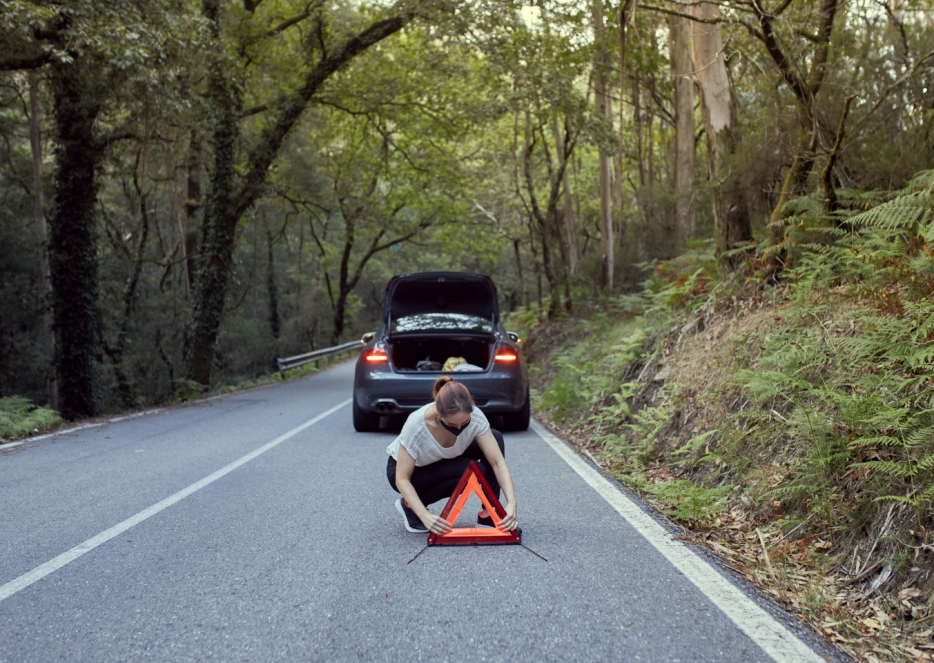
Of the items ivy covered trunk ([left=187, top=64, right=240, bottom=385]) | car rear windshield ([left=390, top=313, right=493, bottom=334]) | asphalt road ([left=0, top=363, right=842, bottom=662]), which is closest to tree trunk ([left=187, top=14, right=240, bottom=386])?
ivy covered trunk ([left=187, top=64, right=240, bottom=385])

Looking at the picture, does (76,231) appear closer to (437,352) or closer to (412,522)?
(437,352)

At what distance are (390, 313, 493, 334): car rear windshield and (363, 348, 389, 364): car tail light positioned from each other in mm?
408

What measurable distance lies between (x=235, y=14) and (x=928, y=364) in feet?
60.2

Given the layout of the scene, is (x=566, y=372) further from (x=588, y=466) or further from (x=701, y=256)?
(x=588, y=466)

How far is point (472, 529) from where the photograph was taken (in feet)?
16.4

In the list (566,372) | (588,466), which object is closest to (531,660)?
(588,466)

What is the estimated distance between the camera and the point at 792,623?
3617mm

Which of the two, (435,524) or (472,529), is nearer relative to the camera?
(435,524)

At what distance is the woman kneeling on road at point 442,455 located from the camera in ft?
15.1

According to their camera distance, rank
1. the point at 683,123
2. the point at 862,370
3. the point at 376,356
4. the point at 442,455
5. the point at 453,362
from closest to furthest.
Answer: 1. the point at 442,455
2. the point at 862,370
3. the point at 376,356
4. the point at 453,362
5. the point at 683,123

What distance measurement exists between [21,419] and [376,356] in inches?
202

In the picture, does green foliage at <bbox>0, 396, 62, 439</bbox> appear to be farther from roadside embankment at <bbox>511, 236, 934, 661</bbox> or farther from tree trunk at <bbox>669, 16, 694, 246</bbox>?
tree trunk at <bbox>669, 16, 694, 246</bbox>

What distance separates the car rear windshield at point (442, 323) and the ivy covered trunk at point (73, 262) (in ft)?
26.6

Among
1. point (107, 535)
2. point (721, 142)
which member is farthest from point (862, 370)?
point (721, 142)
